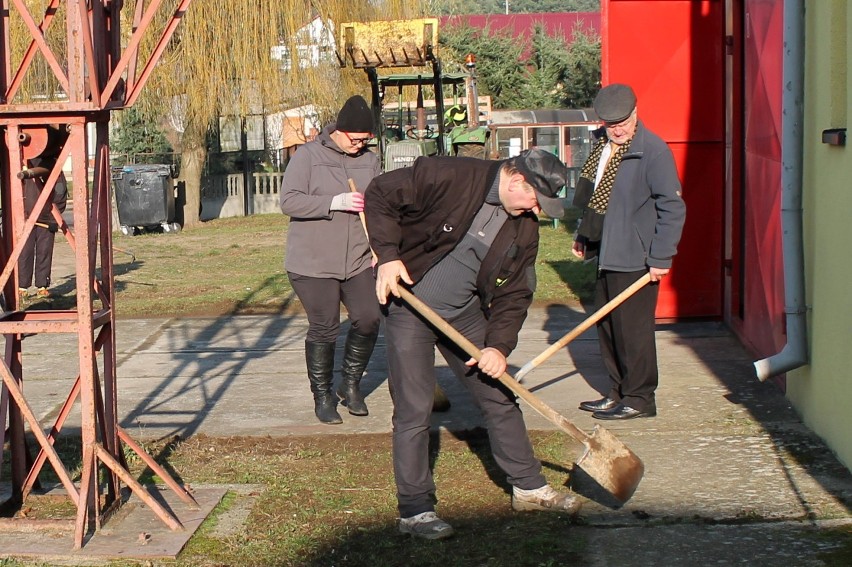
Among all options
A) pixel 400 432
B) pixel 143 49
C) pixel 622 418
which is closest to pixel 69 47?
pixel 400 432

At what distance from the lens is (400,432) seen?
475 cm

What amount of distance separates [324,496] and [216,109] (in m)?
16.4

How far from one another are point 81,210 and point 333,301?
2186mm

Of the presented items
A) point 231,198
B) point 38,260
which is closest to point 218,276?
point 38,260

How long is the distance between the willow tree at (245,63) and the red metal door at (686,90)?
39.6 feet

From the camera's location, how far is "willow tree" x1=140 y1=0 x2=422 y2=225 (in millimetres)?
20031

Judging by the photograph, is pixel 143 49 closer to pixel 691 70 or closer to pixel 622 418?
pixel 691 70

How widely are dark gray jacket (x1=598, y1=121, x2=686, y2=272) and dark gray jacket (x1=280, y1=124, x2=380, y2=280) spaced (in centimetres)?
143

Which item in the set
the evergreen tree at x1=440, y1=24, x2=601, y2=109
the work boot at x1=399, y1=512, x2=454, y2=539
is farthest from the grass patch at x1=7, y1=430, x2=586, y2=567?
the evergreen tree at x1=440, y1=24, x2=601, y2=109

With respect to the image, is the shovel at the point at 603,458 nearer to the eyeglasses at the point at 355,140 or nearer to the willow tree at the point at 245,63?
the eyeglasses at the point at 355,140

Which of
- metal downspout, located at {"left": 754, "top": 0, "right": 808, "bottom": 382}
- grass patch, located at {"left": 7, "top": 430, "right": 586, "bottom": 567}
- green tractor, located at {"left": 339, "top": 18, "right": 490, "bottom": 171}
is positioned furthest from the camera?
green tractor, located at {"left": 339, "top": 18, "right": 490, "bottom": 171}

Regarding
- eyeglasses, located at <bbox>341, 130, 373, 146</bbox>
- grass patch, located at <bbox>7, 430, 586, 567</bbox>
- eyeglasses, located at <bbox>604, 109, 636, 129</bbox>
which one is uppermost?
eyeglasses, located at <bbox>604, 109, 636, 129</bbox>

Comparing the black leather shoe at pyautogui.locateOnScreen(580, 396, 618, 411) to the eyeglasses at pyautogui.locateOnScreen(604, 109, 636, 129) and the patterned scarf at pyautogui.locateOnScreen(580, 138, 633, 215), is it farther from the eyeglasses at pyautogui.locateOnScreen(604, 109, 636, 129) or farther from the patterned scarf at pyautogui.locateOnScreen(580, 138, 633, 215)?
the eyeglasses at pyautogui.locateOnScreen(604, 109, 636, 129)

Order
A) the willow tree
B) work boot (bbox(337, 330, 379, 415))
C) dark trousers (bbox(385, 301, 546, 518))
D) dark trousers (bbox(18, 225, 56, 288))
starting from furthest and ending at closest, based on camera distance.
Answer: the willow tree, dark trousers (bbox(18, 225, 56, 288)), work boot (bbox(337, 330, 379, 415)), dark trousers (bbox(385, 301, 546, 518))
